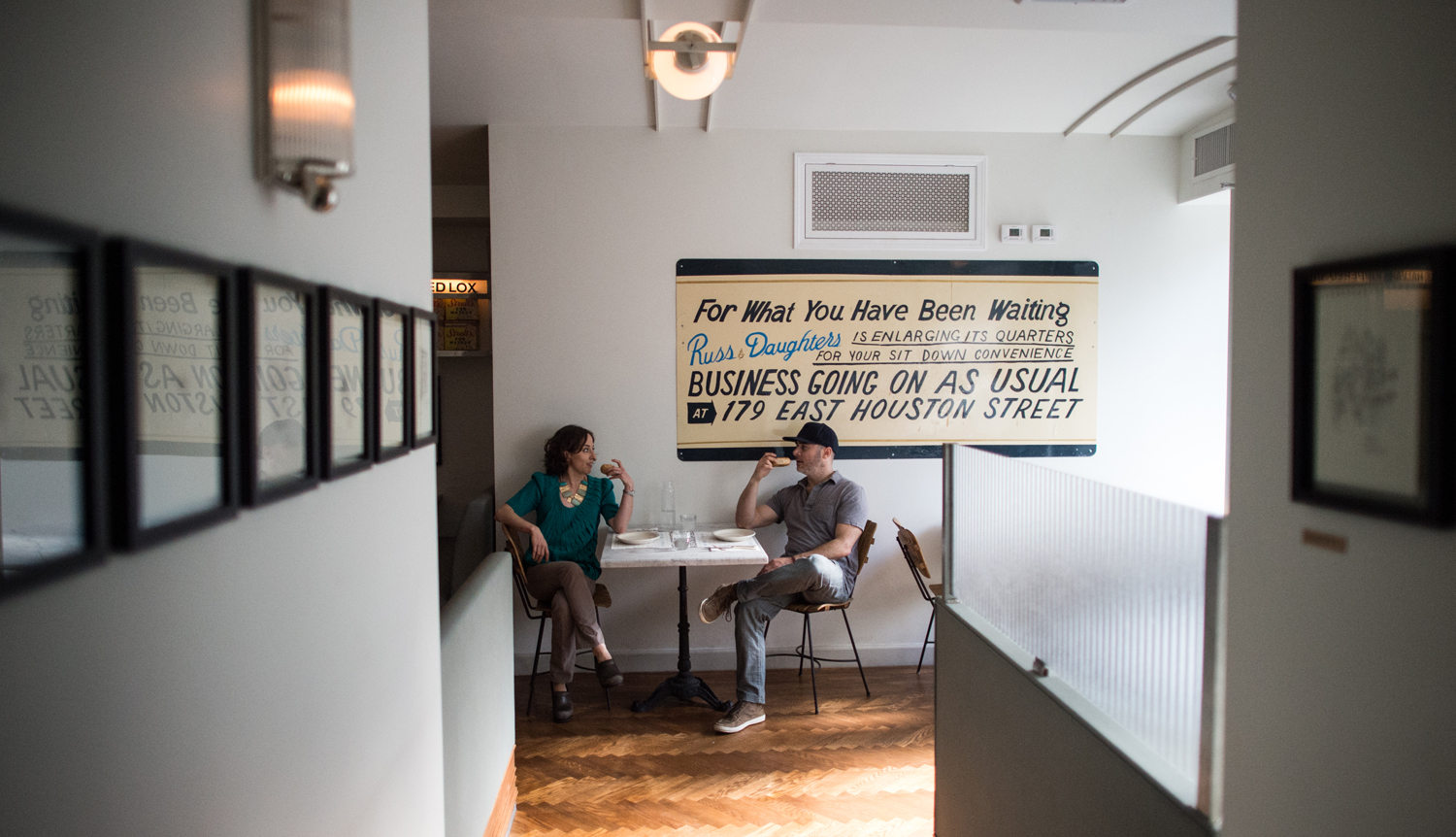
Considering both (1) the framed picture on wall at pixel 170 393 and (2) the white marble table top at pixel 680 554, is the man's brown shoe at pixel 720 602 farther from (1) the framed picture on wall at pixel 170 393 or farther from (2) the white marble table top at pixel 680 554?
(1) the framed picture on wall at pixel 170 393

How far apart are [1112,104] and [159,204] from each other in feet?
14.1

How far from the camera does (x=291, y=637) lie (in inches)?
45.1

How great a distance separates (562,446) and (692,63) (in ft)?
7.10

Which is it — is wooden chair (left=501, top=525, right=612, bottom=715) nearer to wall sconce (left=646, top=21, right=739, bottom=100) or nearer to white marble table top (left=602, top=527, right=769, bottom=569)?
white marble table top (left=602, top=527, right=769, bottom=569)

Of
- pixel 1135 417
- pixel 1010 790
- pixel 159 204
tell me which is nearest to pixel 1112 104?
pixel 1135 417

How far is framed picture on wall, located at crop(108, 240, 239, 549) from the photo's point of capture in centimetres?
77

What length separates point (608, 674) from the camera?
3861mm

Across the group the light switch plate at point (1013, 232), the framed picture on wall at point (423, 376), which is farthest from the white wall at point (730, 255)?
the framed picture on wall at point (423, 376)

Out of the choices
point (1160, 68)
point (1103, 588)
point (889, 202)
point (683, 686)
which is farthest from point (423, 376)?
point (1160, 68)

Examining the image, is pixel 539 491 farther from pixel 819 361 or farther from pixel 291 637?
pixel 291 637

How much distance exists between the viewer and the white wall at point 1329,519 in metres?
1.00

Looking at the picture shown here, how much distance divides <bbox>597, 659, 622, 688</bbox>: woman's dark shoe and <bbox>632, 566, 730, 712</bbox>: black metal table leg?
0.54 feet

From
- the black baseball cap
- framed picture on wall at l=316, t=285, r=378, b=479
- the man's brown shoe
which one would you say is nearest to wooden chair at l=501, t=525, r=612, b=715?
the man's brown shoe

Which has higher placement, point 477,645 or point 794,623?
point 477,645
